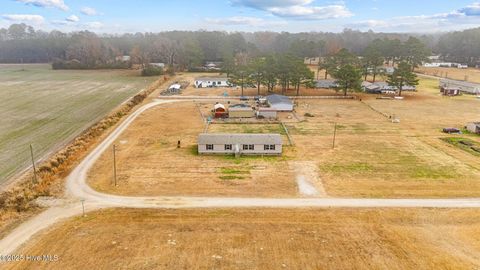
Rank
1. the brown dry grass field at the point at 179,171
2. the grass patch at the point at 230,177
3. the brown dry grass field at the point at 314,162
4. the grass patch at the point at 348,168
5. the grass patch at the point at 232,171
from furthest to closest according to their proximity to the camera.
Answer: the grass patch at the point at 348,168
the grass patch at the point at 232,171
the grass patch at the point at 230,177
the brown dry grass field at the point at 314,162
the brown dry grass field at the point at 179,171

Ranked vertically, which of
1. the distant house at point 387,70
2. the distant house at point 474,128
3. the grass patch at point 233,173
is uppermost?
the distant house at point 387,70

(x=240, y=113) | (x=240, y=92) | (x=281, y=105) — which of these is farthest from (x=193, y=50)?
(x=240, y=113)

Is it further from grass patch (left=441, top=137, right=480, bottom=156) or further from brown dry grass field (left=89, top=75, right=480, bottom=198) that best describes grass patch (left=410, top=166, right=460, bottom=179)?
grass patch (left=441, top=137, right=480, bottom=156)

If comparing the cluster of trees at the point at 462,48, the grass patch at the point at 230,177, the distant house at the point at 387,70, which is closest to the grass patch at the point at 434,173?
the grass patch at the point at 230,177

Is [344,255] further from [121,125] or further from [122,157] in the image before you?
[121,125]

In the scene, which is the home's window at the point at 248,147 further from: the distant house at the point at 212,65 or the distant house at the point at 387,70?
the distant house at the point at 212,65

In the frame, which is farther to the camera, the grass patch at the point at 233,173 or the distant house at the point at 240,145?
the distant house at the point at 240,145

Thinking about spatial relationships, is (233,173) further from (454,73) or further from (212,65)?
(454,73)
